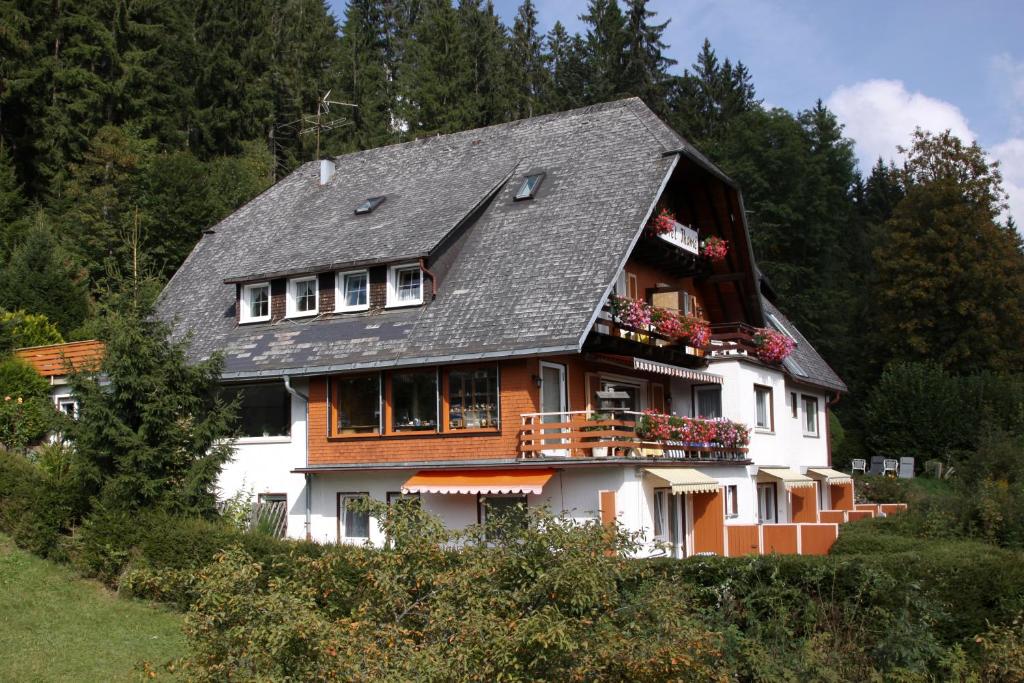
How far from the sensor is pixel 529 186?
27.8 metres

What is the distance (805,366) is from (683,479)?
13837 mm

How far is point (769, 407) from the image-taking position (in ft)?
102

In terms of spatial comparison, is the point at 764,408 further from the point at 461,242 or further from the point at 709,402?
the point at 461,242

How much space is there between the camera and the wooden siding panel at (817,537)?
23000 millimetres

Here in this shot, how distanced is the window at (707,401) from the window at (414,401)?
8.70 meters

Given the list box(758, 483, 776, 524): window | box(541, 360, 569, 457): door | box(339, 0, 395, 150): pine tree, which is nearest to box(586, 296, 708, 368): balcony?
box(541, 360, 569, 457): door

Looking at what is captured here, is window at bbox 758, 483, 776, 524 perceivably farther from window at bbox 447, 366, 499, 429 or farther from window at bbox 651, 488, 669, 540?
window at bbox 447, 366, 499, 429

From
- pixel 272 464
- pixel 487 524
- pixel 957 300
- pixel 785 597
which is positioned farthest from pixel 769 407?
pixel 957 300

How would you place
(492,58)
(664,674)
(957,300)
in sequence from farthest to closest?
(492,58)
(957,300)
(664,674)

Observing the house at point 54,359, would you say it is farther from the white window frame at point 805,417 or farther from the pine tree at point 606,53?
the pine tree at point 606,53

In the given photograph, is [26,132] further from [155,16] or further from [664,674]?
[664,674]

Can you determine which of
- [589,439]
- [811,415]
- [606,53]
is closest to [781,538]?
[589,439]

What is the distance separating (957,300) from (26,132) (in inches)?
1700

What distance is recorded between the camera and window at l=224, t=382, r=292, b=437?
85.9 feet
